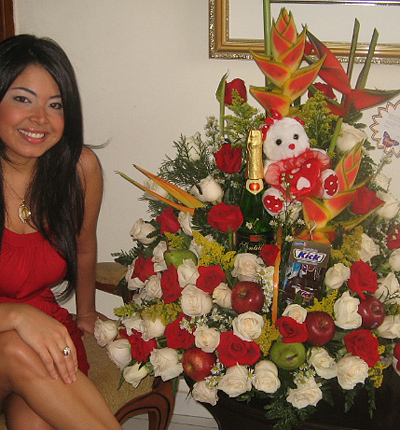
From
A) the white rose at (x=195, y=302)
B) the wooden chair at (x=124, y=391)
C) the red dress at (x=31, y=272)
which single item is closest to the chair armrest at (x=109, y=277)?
the wooden chair at (x=124, y=391)

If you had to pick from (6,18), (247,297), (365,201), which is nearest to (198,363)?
(247,297)

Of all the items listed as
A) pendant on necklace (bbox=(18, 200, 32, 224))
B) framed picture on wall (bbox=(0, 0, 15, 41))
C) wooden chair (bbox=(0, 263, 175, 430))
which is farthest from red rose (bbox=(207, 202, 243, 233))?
framed picture on wall (bbox=(0, 0, 15, 41))

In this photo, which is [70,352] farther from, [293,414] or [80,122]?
[80,122]

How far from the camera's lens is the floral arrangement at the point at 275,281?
3.12ft

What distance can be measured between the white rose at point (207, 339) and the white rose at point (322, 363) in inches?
7.0

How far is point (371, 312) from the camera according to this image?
98 cm

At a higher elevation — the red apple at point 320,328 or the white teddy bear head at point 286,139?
the white teddy bear head at point 286,139

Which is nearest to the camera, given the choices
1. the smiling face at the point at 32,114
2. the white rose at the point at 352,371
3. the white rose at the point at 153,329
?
the white rose at the point at 352,371

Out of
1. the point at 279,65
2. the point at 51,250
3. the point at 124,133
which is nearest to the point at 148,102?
the point at 124,133

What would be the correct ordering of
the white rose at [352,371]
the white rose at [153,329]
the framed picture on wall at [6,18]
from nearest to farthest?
the white rose at [352,371], the white rose at [153,329], the framed picture on wall at [6,18]

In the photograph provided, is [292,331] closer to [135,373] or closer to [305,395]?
[305,395]

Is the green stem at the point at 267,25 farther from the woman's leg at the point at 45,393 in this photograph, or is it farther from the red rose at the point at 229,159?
the woman's leg at the point at 45,393

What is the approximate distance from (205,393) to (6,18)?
139 cm

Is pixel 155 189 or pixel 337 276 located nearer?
pixel 337 276
